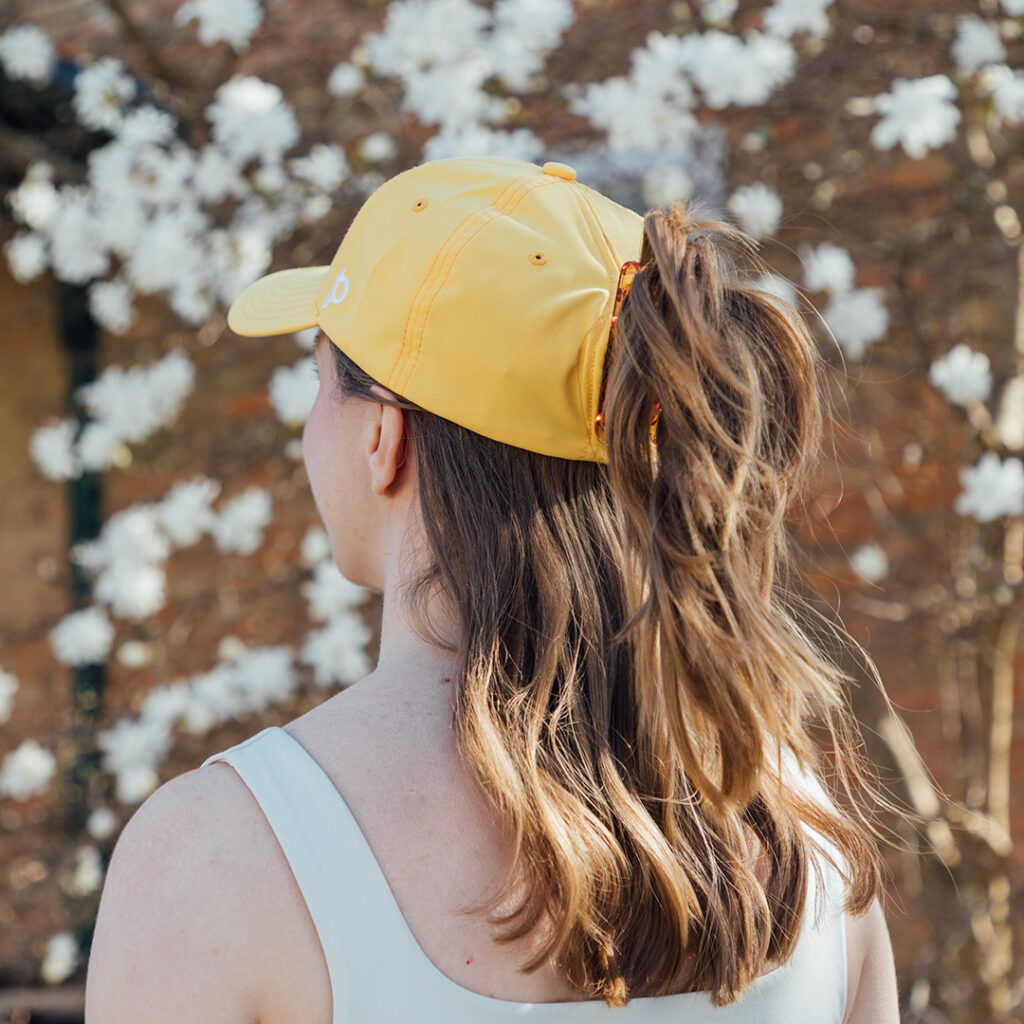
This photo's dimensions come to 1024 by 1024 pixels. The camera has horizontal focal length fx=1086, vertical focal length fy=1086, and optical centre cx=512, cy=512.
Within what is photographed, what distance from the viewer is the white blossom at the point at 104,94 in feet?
8.67

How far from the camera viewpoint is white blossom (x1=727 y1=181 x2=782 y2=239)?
7.61 ft

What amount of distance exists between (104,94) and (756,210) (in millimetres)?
1597

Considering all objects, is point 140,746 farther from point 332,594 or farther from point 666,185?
point 666,185

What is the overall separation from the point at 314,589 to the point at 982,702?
159 cm

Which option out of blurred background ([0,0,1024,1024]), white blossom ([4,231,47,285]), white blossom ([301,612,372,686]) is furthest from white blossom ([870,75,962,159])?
white blossom ([4,231,47,285])

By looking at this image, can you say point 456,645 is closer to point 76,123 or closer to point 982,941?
point 982,941

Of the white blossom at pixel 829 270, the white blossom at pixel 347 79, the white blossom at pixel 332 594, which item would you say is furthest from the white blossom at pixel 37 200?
the white blossom at pixel 829 270

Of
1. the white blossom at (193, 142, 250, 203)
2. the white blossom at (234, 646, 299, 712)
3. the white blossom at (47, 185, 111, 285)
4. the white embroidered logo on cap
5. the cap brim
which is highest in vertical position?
the white embroidered logo on cap

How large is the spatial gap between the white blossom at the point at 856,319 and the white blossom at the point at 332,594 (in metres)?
1.23

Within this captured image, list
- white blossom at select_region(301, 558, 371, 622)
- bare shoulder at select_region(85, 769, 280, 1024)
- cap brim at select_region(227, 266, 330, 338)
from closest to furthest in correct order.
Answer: bare shoulder at select_region(85, 769, 280, 1024)
cap brim at select_region(227, 266, 330, 338)
white blossom at select_region(301, 558, 371, 622)

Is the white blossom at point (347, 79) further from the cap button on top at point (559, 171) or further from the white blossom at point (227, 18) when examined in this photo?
the cap button on top at point (559, 171)

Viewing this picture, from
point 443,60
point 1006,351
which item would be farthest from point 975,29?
point 443,60

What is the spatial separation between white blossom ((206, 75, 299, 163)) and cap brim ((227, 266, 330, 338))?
1.36 metres

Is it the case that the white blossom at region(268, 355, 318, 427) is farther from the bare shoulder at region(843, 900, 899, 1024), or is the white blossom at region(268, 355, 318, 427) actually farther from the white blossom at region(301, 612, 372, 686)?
the bare shoulder at region(843, 900, 899, 1024)
